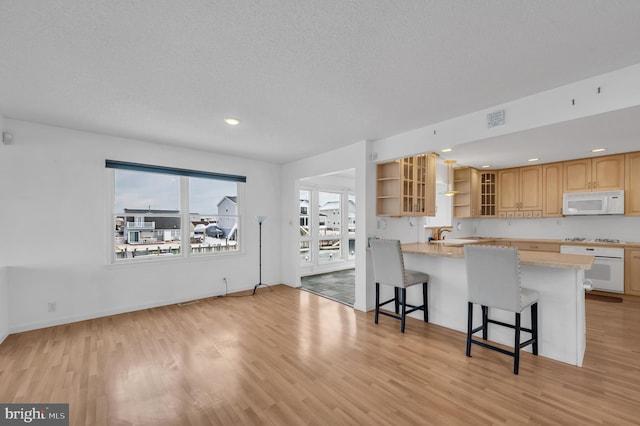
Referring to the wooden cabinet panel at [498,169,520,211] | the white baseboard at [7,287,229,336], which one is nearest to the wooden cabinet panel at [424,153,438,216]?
the wooden cabinet panel at [498,169,520,211]

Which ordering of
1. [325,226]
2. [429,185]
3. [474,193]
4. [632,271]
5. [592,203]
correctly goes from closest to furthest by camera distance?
[632,271] < [429,185] < [592,203] < [474,193] < [325,226]

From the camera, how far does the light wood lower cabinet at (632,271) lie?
439 centimetres

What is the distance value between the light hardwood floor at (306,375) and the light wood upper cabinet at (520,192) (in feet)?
8.66

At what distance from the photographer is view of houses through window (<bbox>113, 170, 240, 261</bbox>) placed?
4.06 metres

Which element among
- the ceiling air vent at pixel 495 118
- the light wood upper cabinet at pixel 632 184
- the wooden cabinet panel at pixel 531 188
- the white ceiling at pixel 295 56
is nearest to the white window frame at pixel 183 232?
the white ceiling at pixel 295 56

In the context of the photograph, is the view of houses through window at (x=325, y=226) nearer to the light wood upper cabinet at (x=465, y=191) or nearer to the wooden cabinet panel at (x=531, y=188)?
the light wood upper cabinet at (x=465, y=191)

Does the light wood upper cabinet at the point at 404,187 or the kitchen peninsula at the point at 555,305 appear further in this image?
the light wood upper cabinet at the point at 404,187

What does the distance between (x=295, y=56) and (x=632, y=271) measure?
6137mm

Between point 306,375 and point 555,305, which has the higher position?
point 555,305

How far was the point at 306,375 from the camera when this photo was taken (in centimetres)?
238

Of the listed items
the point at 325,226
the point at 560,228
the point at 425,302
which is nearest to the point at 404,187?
the point at 425,302

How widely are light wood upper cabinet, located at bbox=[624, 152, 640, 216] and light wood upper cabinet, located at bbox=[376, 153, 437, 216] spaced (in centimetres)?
328

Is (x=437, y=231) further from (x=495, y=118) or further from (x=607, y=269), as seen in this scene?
(x=495, y=118)

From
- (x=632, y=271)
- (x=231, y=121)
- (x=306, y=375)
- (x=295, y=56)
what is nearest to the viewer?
(x=295, y=56)
